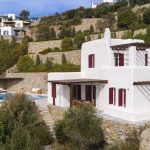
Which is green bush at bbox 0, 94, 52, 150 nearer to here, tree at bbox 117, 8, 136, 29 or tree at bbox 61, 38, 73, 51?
tree at bbox 61, 38, 73, 51

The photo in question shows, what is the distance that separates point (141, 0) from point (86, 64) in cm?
5534

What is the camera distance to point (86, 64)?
27.8m

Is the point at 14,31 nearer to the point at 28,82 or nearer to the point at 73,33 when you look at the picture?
the point at 73,33

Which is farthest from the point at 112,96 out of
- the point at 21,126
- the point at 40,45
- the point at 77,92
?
the point at 40,45

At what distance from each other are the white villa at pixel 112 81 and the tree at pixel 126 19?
36982mm

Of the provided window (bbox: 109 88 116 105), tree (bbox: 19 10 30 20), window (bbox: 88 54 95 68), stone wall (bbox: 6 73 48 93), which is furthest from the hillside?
tree (bbox: 19 10 30 20)

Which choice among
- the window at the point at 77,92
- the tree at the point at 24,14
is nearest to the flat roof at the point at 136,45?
the window at the point at 77,92

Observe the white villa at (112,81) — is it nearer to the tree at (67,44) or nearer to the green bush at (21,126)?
the green bush at (21,126)

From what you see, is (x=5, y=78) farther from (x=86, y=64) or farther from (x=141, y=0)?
(x=141, y=0)

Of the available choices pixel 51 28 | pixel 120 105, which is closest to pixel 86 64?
pixel 120 105

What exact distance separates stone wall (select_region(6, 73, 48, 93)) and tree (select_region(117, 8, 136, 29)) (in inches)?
907

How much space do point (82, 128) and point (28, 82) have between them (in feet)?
93.3

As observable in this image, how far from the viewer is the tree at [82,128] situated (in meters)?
19.5

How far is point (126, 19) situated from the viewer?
64312 millimetres
